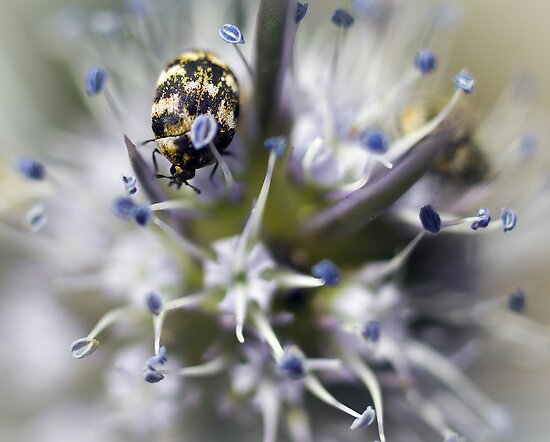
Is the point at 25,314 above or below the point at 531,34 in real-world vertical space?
below

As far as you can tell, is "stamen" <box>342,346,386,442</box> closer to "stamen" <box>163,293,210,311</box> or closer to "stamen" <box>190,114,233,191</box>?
"stamen" <box>163,293,210,311</box>

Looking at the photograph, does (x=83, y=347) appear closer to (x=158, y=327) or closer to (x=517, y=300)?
(x=158, y=327)

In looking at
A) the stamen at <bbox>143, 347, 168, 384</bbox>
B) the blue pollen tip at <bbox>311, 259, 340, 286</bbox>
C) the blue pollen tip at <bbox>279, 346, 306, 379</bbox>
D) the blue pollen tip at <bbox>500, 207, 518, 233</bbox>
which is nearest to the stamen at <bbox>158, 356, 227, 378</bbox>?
the stamen at <bbox>143, 347, 168, 384</bbox>

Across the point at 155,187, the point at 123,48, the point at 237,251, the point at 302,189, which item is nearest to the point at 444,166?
the point at 302,189

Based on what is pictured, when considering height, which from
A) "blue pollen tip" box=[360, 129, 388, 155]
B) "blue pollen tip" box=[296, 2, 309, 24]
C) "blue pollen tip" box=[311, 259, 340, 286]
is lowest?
"blue pollen tip" box=[311, 259, 340, 286]

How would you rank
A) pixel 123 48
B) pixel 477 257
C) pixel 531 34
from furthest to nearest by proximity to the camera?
1. pixel 531 34
2. pixel 123 48
3. pixel 477 257

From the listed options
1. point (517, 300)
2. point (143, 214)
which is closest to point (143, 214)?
point (143, 214)

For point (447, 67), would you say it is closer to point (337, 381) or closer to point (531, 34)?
point (531, 34)
